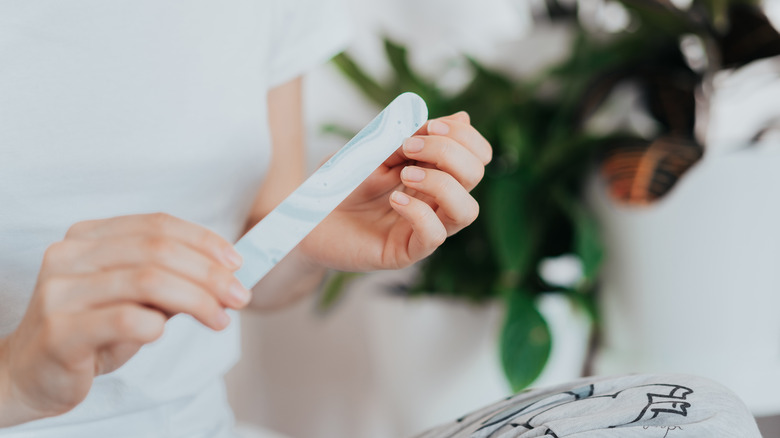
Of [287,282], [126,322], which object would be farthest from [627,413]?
[287,282]

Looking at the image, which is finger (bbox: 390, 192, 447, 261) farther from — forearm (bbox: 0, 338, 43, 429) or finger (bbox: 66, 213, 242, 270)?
forearm (bbox: 0, 338, 43, 429)

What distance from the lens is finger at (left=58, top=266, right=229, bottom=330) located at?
30 cm

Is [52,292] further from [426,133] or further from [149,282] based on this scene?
[426,133]

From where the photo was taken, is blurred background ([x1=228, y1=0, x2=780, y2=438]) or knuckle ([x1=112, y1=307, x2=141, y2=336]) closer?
knuckle ([x1=112, y1=307, x2=141, y2=336])

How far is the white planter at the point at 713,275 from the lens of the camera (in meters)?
0.83

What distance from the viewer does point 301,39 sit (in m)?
0.69

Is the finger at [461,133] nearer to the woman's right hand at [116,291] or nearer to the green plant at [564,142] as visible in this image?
the woman's right hand at [116,291]

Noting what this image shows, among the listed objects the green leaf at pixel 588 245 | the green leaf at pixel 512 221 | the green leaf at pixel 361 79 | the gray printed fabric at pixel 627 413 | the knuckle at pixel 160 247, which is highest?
the green leaf at pixel 361 79

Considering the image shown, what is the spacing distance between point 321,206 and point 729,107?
0.93 metres

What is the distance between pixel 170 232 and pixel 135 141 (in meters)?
0.27

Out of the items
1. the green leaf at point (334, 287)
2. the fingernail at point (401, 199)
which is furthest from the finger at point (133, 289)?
the green leaf at point (334, 287)

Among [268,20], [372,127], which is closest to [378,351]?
[268,20]

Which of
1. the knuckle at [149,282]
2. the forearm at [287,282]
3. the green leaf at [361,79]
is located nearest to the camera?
the knuckle at [149,282]

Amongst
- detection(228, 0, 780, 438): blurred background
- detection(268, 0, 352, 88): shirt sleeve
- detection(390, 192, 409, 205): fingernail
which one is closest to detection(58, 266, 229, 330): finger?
detection(390, 192, 409, 205): fingernail
